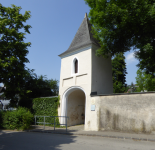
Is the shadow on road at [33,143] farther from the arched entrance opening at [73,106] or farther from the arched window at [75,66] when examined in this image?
the arched window at [75,66]

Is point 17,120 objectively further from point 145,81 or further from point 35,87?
point 145,81

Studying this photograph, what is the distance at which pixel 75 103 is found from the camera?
16.0 meters

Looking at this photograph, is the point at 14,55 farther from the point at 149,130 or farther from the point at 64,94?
the point at 149,130

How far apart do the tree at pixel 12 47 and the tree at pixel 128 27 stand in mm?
7511

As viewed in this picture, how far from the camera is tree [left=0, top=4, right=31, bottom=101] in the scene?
45.0ft

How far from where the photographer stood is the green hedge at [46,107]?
49.0 ft

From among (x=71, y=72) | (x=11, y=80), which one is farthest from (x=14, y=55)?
(x=71, y=72)

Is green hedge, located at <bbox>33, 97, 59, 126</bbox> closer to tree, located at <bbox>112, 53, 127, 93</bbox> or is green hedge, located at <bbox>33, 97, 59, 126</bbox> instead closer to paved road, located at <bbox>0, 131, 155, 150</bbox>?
paved road, located at <bbox>0, 131, 155, 150</bbox>

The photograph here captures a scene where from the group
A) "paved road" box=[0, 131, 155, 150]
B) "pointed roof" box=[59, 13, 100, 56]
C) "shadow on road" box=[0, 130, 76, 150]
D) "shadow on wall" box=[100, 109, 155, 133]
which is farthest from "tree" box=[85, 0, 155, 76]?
"shadow on road" box=[0, 130, 76, 150]

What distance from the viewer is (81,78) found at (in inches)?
553

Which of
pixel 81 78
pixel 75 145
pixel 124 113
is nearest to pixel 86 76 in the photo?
pixel 81 78

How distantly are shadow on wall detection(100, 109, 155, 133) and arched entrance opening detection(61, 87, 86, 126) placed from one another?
13.8ft

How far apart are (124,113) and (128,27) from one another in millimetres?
6503

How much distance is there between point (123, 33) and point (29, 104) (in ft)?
42.1
